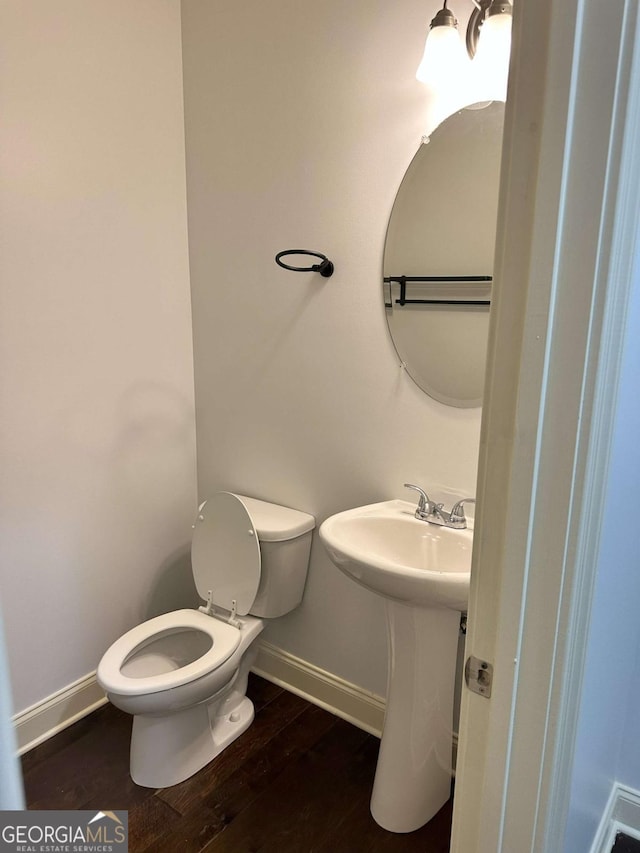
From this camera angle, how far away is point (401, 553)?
63.6 inches

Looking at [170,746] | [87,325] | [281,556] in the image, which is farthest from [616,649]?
[87,325]

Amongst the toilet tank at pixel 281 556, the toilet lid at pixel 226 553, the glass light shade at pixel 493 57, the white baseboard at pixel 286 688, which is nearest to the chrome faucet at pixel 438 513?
the toilet tank at pixel 281 556

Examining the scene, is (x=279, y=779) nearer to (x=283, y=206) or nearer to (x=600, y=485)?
(x=600, y=485)

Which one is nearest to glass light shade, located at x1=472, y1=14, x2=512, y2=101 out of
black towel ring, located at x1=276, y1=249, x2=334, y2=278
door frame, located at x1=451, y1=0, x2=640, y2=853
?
black towel ring, located at x1=276, y1=249, x2=334, y2=278

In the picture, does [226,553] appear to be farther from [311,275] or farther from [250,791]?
[311,275]

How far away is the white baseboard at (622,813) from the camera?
1.49 metres

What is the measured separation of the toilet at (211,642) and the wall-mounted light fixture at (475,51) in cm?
132

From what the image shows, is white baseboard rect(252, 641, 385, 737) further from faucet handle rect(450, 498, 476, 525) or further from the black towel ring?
the black towel ring

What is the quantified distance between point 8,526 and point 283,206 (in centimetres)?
128

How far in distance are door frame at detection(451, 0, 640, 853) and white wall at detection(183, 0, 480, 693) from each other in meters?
0.88

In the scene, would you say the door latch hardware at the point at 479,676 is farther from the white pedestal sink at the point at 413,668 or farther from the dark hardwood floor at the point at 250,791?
the dark hardwood floor at the point at 250,791

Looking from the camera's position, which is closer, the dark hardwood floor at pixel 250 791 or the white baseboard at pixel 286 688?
the dark hardwood floor at pixel 250 791

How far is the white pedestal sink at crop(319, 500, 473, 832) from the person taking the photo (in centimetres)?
147

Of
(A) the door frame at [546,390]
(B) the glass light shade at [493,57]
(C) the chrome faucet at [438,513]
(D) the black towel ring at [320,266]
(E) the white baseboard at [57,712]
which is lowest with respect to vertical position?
(E) the white baseboard at [57,712]
